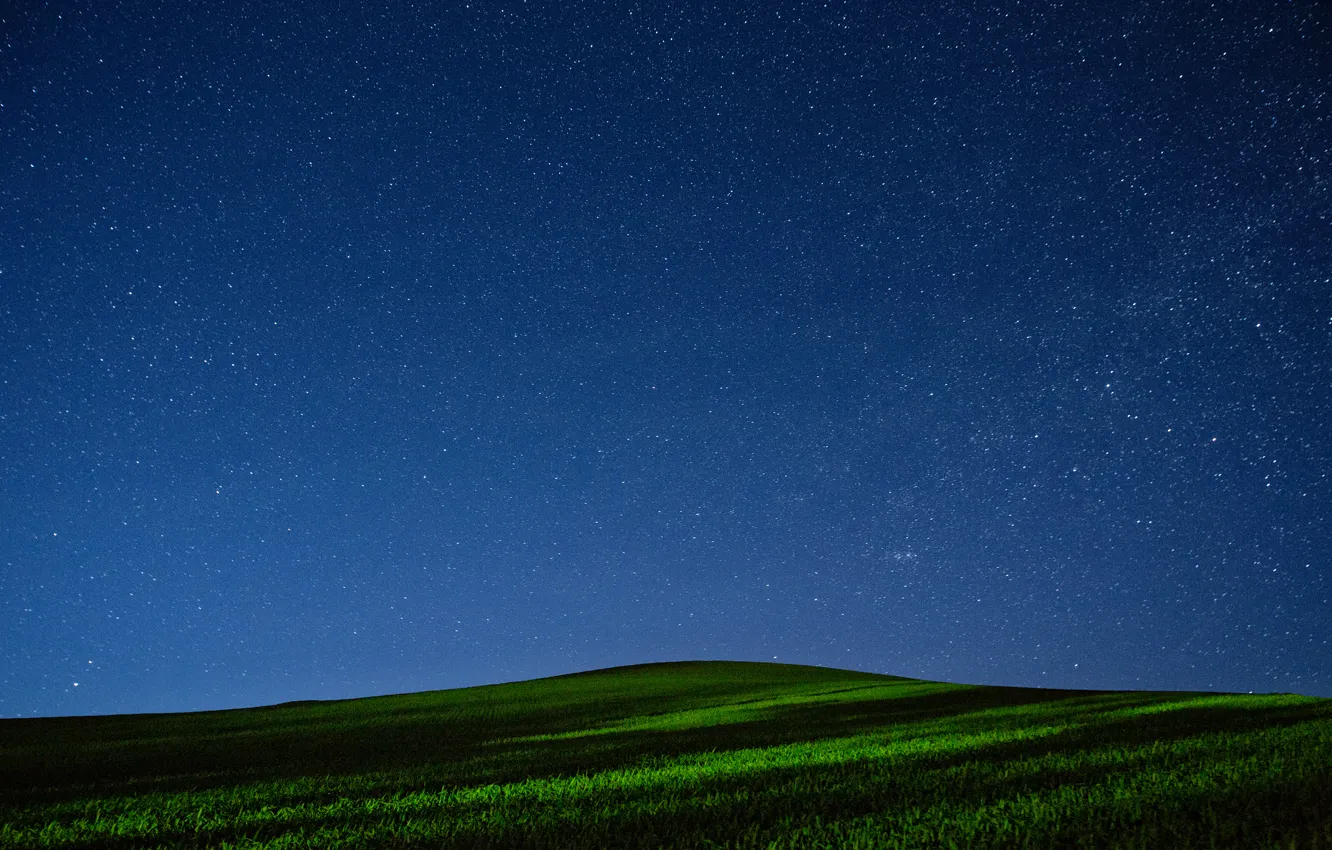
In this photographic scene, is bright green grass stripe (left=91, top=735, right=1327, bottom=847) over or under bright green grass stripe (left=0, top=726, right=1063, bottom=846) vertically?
over

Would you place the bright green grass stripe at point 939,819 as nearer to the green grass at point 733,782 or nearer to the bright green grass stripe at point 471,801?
the green grass at point 733,782

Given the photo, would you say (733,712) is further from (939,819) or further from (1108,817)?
(1108,817)

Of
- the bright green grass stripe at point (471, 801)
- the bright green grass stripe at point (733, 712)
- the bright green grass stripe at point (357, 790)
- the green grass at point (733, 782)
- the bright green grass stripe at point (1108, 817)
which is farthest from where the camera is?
the bright green grass stripe at point (733, 712)

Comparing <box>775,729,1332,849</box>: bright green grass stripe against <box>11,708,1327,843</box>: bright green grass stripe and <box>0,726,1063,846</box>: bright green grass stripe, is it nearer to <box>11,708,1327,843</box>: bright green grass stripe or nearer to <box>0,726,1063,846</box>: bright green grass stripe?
<box>11,708,1327,843</box>: bright green grass stripe

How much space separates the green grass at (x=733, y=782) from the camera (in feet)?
20.0

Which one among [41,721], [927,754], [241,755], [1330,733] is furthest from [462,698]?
[1330,733]

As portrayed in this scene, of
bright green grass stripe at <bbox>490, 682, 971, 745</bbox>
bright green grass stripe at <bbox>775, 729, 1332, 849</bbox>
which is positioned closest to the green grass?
bright green grass stripe at <bbox>775, 729, 1332, 849</bbox>

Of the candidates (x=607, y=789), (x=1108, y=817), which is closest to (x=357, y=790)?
(x=607, y=789)

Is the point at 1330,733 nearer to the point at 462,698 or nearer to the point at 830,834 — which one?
the point at 830,834

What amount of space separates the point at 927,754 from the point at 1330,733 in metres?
5.30

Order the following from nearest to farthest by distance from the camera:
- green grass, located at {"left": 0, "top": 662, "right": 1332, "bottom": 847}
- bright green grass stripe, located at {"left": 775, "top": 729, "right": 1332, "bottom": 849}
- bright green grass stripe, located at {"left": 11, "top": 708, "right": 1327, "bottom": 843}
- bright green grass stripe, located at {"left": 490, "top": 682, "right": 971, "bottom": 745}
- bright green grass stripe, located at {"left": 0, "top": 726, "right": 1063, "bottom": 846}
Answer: bright green grass stripe, located at {"left": 775, "top": 729, "right": 1332, "bottom": 849} < green grass, located at {"left": 0, "top": 662, "right": 1332, "bottom": 847} < bright green grass stripe, located at {"left": 0, "top": 726, "right": 1063, "bottom": 846} < bright green grass stripe, located at {"left": 11, "top": 708, "right": 1327, "bottom": 843} < bright green grass stripe, located at {"left": 490, "top": 682, "right": 971, "bottom": 745}

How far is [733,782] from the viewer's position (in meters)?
8.86

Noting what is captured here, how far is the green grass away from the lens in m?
6.09

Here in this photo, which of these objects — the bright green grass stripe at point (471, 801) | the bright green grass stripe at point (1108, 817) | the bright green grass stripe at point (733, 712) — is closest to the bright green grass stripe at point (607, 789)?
the bright green grass stripe at point (471, 801)
